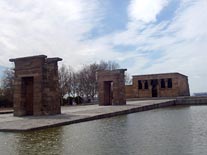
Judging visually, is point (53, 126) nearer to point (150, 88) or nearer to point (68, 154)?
point (68, 154)

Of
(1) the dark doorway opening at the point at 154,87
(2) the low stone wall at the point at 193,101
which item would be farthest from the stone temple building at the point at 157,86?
(2) the low stone wall at the point at 193,101

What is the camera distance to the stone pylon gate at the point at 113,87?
79.2 ft

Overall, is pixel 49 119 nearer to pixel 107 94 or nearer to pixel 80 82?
pixel 107 94

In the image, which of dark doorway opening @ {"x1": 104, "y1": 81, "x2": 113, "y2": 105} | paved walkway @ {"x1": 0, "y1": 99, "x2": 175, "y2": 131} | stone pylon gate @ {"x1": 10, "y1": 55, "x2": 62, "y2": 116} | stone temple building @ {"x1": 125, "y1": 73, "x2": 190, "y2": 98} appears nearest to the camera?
paved walkway @ {"x1": 0, "y1": 99, "x2": 175, "y2": 131}

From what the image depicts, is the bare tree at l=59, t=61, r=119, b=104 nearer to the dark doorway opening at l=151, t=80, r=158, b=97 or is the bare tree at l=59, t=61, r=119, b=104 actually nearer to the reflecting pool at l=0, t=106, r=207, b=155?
the dark doorway opening at l=151, t=80, r=158, b=97

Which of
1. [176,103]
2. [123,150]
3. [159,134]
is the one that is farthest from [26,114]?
[176,103]

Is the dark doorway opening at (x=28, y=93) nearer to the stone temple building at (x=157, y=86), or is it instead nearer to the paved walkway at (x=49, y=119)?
the paved walkway at (x=49, y=119)

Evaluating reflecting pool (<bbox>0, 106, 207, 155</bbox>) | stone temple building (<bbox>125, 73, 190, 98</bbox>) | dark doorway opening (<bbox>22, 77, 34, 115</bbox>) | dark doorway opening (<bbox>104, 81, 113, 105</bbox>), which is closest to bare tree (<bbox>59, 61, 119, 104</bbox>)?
stone temple building (<bbox>125, 73, 190, 98</bbox>)

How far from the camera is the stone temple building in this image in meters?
38.2

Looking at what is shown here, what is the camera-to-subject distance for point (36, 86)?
1508 centimetres

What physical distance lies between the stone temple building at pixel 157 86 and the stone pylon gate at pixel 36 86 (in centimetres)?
2546

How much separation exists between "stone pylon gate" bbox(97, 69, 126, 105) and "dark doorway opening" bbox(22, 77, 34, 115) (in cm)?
956

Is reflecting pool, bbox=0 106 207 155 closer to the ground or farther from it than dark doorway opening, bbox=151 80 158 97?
closer to the ground

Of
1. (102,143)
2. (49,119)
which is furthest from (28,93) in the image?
(102,143)
